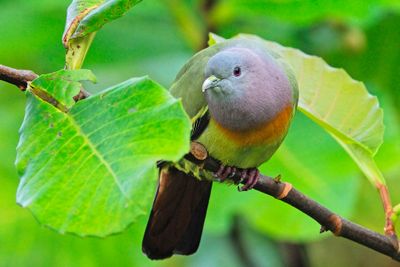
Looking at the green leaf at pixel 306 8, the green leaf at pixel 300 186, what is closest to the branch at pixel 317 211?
the green leaf at pixel 300 186

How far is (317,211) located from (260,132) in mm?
349

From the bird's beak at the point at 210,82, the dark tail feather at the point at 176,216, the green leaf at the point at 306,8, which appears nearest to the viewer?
the bird's beak at the point at 210,82

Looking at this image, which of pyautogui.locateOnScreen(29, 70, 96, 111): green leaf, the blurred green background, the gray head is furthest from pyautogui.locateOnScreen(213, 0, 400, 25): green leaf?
pyautogui.locateOnScreen(29, 70, 96, 111): green leaf

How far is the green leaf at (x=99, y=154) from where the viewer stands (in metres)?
1.26

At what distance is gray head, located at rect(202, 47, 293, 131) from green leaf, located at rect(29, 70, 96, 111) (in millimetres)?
519

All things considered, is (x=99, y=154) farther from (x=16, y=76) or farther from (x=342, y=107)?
(x=342, y=107)

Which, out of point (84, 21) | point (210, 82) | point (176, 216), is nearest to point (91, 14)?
point (84, 21)

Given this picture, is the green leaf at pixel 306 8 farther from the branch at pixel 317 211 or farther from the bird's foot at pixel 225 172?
the branch at pixel 317 211

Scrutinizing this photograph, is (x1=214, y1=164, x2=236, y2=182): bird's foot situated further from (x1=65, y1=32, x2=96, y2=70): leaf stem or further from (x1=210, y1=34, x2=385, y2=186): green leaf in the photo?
(x1=65, y1=32, x2=96, y2=70): leaf stem

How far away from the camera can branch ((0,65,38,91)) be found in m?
1.38

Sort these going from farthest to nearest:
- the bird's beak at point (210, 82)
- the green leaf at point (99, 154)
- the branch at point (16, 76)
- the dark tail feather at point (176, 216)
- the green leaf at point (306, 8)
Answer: the green leaf at point (306, 8) < the dark tail feather at point (176, 216) < the bird's beak at point (210, 82) < the branch at point (16, 76) < the green leaf at point (99, 154)

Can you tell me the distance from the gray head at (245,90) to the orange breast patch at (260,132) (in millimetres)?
10

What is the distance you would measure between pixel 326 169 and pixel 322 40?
62 centimetres

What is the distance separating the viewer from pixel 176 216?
2.45m
